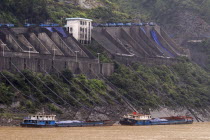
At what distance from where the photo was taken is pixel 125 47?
388 feet

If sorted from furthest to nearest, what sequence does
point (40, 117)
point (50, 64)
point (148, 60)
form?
1. point (148, 60)
2. point (50, 64)
3. point (40, 117)

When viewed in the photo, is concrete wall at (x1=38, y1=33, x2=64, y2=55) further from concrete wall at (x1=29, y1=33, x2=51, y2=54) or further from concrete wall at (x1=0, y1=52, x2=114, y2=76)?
concrete wall at (x1=0, y1=52, x2=114, y2=76)

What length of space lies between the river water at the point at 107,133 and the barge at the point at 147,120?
2.21 metres

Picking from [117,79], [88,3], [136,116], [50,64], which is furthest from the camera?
[88,3]

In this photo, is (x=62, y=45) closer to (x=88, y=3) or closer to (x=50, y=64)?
(x=50, y=64)

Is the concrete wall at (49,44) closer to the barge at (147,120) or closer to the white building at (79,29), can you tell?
the white building at (79,29)

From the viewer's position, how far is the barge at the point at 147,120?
88938 millimetres

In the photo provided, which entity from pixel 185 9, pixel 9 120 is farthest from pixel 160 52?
pixel 9 120

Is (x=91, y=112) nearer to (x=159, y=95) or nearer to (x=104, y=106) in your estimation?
(x=104, y=106)

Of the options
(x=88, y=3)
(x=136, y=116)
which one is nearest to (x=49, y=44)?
(x=136, y=116)

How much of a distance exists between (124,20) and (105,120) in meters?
53.6

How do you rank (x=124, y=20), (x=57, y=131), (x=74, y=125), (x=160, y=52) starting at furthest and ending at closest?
(x=124, y=20), (x=160, y=52), (x=74, y=125), (x=57, y=131)

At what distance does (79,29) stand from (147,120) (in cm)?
2649

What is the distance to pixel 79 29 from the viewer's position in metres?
112
